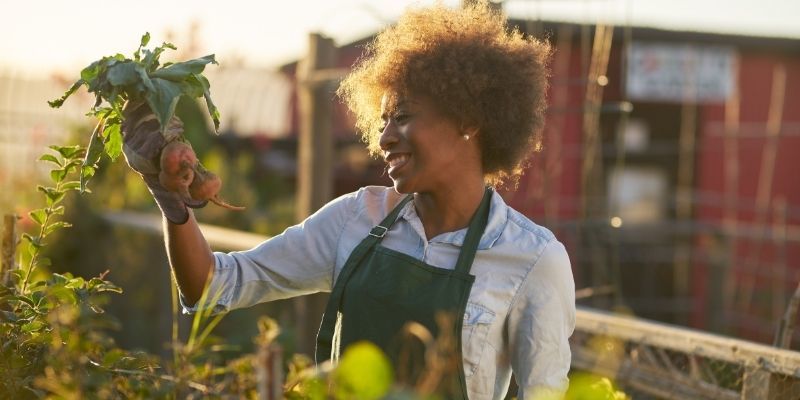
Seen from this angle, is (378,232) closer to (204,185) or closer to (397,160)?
(397,160)

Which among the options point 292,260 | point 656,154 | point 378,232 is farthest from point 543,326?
point 656,154

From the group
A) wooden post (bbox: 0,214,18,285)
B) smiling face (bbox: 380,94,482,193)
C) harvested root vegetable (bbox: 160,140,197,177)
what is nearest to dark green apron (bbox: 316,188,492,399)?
smiling face (bbox: 380,94,482,193)

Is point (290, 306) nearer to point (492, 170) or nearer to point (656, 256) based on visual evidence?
point (492, 170)

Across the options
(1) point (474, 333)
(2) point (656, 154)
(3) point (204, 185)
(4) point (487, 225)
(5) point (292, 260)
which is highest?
(3) point (204, 185)

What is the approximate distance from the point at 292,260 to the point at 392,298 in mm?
302

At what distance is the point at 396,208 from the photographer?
2674 mm

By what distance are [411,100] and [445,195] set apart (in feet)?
0.77

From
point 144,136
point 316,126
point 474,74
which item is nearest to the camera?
point 144,136

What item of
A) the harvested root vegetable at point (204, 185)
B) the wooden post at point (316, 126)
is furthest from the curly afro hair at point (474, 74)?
the wooden post at point (316, 126)

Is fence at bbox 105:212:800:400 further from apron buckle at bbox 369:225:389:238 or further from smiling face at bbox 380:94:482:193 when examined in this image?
apron buckle at bbox 369:225:389:238

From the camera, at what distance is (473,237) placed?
257 centimetres

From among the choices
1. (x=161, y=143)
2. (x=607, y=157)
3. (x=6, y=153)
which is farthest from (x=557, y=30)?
(x=161, y=143)

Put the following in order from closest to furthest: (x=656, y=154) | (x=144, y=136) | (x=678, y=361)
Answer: (x=144, y=136), (x=678, y=361), (x=656, y=154)

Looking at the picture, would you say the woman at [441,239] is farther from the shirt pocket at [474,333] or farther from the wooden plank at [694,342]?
the wooden plank at [694,342]
